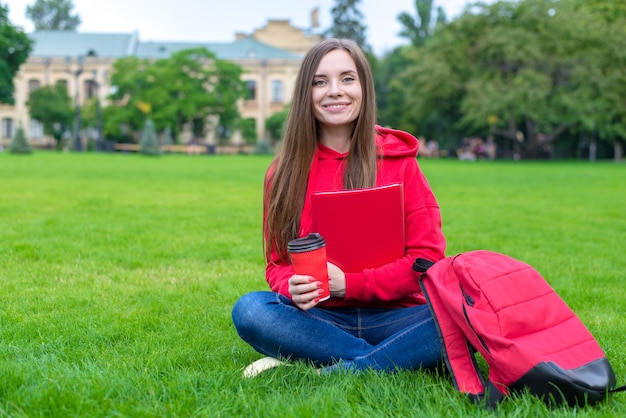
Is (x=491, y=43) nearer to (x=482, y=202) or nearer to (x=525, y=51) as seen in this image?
(x=525, y=51)

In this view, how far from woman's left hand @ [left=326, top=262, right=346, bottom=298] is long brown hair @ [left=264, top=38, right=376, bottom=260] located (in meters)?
0.30

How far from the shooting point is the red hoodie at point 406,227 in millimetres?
2576

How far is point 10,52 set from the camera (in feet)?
45.0

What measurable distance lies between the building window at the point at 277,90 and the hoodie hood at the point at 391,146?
5342cm

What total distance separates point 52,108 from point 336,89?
46384 millimetres

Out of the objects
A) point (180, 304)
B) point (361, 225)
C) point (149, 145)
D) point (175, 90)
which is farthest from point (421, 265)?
point (175, 90)

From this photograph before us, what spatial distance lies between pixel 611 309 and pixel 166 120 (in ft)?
136

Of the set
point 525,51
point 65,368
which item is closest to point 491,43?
point 525,51

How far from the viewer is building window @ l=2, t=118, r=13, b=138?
54000 mm

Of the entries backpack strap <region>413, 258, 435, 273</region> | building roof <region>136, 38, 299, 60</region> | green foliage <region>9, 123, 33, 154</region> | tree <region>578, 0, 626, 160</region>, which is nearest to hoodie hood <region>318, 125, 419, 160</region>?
backpack strap <region>413, 258, 435, 273</region>

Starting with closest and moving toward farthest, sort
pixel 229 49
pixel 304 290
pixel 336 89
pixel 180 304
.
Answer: pixel 304 290, pixel 336 89, pixel 180 304, pixel 229 49

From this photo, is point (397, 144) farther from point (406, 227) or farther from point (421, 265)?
point (421, 265)

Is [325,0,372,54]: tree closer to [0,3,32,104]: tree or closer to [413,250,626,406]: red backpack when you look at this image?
[0,3,32,104]: tree

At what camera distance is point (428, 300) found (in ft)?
7.91
